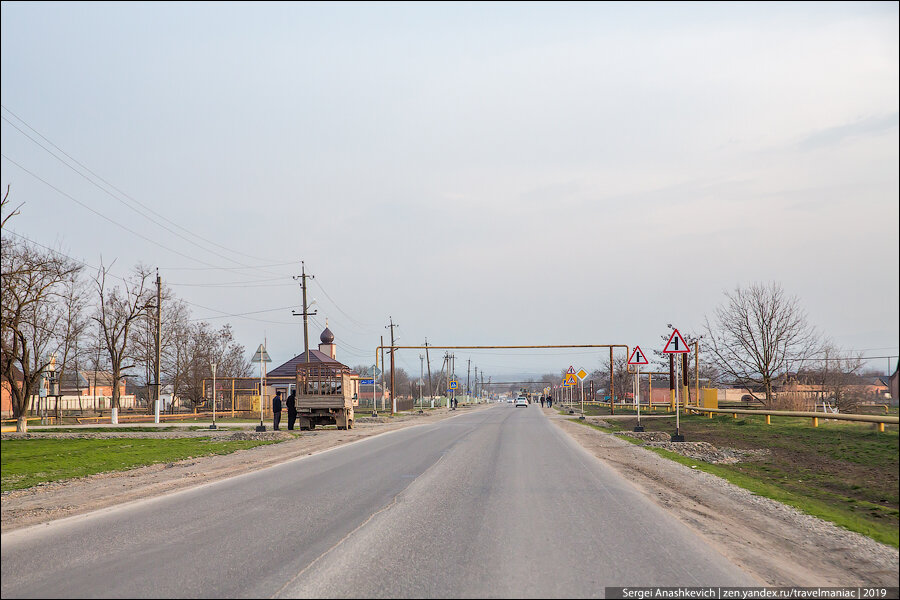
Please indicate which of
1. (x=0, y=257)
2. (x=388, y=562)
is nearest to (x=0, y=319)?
(x=0, y=257)

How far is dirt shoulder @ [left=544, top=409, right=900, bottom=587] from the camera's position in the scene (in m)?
6.66

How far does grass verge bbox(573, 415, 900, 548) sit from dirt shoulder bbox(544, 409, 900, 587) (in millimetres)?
281

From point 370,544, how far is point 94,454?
1502 centimetres

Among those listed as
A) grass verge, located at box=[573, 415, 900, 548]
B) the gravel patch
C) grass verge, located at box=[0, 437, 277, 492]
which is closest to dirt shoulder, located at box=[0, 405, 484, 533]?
grass verge, located at box=[0, 437, 277, 492]

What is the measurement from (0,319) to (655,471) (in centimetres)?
2434

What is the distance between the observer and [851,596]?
5.93m

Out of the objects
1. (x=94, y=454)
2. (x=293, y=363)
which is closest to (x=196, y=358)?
(x=293, y=363)

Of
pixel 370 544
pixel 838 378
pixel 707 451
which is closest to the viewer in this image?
pixel 370 544

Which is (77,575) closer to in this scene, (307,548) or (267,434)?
(307,548)

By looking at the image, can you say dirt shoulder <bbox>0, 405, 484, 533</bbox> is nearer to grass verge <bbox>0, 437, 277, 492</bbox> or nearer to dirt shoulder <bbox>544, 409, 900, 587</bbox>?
grass verge <bbox>0, 437, 277, 492</bbox>

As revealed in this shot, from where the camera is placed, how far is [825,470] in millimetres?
15281

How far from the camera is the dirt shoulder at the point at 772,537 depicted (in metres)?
6.66

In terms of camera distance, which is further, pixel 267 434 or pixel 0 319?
pixel 267 434

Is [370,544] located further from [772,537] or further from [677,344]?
[677,344]
